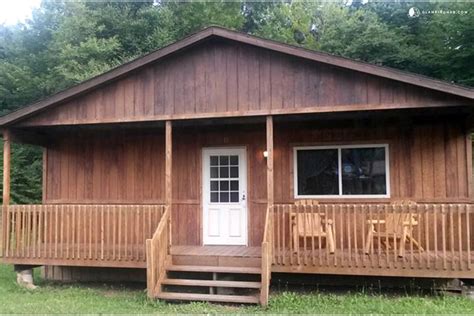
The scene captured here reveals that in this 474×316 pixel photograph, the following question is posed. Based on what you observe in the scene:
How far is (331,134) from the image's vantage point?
28.7 ft

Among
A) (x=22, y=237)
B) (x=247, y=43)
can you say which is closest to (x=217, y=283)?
(x=22, y=237)

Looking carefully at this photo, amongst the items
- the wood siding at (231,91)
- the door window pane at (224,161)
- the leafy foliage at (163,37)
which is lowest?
the door window pane at (224,161)

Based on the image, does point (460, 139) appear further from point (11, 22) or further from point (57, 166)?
point (11, 22)

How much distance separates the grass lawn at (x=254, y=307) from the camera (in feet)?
21.3

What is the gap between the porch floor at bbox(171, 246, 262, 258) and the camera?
773 cm

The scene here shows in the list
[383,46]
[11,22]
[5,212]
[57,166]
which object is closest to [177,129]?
[57,166]

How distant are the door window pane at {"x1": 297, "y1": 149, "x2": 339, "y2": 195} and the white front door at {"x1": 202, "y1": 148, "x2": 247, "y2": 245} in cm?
115

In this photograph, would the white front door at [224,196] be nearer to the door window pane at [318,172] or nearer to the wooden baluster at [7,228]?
the door window pane at [318,172]

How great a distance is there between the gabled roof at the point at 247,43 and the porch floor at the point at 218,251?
339 centimetres

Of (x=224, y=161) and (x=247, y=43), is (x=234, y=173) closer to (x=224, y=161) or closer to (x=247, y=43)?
(x=224, y=161)

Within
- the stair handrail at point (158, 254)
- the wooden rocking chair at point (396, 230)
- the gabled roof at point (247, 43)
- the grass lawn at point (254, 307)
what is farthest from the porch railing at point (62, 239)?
the wooden rocking chair at point (396, 230)

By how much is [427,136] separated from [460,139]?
556 millimetres

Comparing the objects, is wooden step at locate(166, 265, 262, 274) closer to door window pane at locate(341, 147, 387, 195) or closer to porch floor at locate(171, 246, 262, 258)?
porch floor at locate(171, 246, 262, 258)

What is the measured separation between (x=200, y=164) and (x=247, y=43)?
2821mm
